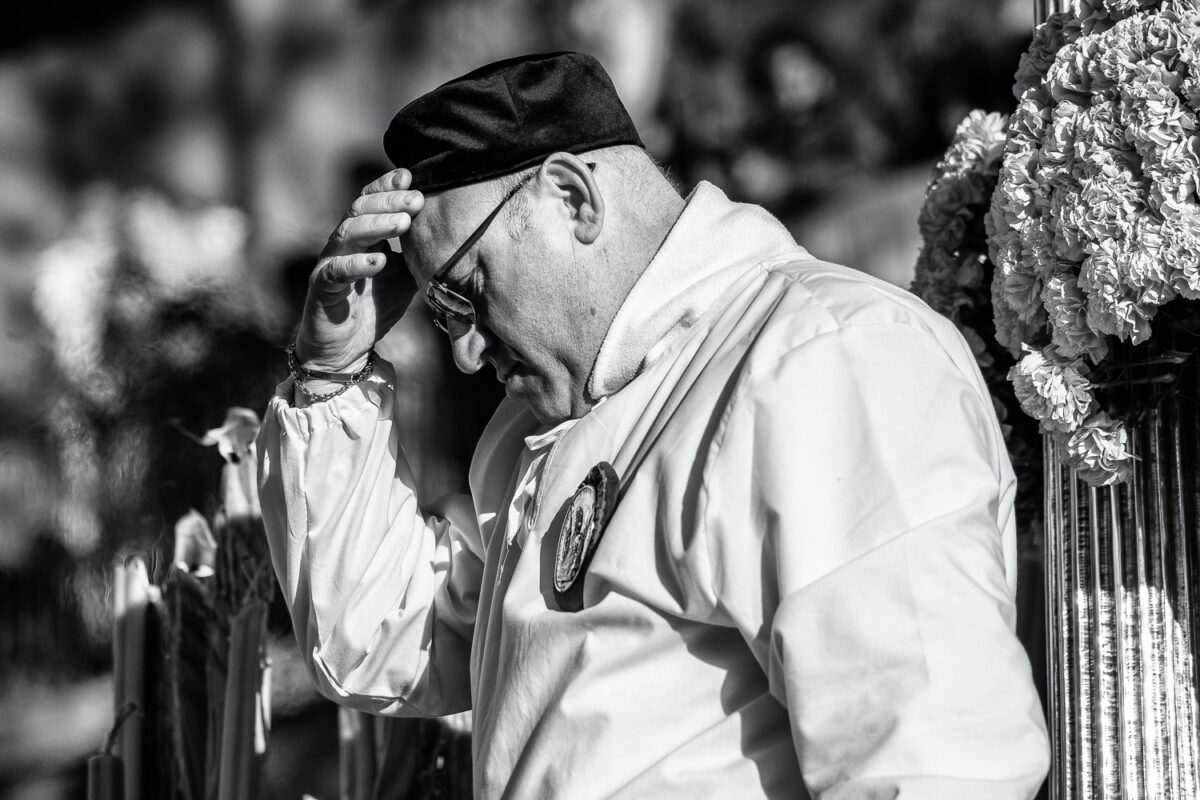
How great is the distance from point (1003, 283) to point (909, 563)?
0.65 meters

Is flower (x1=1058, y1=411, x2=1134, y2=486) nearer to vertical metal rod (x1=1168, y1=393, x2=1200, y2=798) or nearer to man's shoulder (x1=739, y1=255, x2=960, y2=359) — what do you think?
vertical metal rod (x1=1168, y1=393, x2=1200, y2=798)

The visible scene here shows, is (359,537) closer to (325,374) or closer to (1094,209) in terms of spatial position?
(325,374)

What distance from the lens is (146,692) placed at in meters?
2.01

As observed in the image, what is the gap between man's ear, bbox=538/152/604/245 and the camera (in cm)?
119

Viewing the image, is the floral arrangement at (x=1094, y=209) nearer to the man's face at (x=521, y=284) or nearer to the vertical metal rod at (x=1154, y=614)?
the vertical metal rod at (x=1154, y=614)

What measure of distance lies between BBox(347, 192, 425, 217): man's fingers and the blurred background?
101cm

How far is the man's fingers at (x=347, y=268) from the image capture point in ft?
4.18

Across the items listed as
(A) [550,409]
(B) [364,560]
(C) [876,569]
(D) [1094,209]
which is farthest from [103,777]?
(D) [1094,209]

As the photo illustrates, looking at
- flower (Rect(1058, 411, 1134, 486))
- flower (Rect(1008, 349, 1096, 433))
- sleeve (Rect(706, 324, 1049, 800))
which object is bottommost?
sleeve (Rect(706, 324, 1049, 800))

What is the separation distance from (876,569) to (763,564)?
9 centimetres

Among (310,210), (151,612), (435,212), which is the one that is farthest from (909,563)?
(310,210)

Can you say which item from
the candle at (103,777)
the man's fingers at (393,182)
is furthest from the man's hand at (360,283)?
the candle at (103,777)

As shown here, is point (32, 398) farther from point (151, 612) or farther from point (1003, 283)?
point (1003, 283)

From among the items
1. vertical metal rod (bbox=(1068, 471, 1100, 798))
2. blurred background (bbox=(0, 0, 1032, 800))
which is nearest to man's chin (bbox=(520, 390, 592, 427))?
vertical metal rod (bbox=(1068, 471, 1100, 798))
